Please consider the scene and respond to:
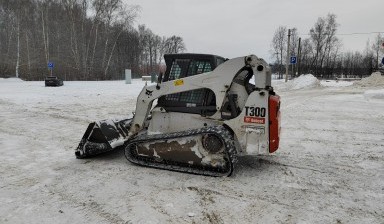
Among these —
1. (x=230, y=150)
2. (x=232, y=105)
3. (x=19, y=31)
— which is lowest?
(x=230, y=150)

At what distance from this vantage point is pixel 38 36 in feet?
142

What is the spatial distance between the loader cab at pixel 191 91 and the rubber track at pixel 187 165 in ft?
1.54

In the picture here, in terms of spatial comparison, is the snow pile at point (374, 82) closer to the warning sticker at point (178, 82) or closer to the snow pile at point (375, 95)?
the snow pile at point (375, 95)

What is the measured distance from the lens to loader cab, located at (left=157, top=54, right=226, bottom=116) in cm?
537

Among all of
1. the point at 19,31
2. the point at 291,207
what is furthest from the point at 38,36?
the point at 291,207

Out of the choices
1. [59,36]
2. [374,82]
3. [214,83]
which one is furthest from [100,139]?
[59,36]

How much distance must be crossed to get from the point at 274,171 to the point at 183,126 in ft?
5.20

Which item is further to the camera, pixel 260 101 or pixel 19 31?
pixel 19 31

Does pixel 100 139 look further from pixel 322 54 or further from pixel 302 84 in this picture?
pixel 322 54

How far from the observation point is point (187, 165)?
515 cm

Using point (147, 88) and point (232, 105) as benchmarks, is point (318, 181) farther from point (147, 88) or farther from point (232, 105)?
point (147, 88)

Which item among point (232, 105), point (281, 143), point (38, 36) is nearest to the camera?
point (232, 105)

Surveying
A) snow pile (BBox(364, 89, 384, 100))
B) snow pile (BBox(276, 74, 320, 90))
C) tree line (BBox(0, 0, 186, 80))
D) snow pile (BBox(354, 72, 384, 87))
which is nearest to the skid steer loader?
snow pile (BBox(364, 89, 384, 100))

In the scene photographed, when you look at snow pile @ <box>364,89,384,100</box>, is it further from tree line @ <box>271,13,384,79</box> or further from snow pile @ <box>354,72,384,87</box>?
tree line @ <box>271,13,384,79</box>
